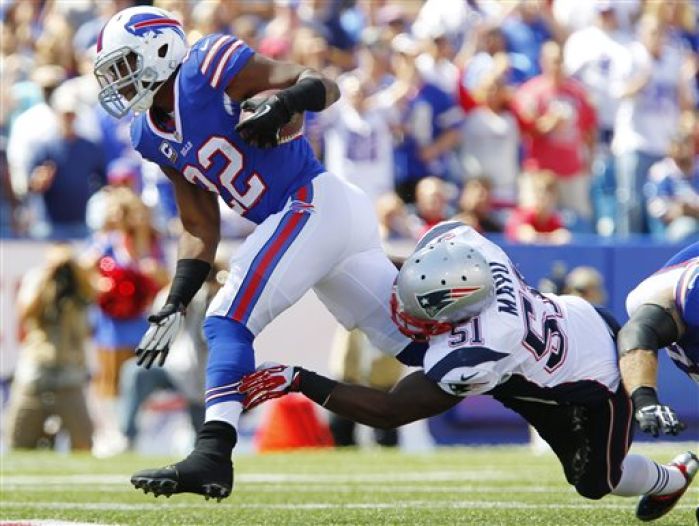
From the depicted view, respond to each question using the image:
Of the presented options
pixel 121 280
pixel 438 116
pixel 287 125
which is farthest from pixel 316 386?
pixel 438 116

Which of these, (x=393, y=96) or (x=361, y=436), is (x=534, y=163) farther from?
(x=361, y=436)

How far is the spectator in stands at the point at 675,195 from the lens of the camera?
1128 centimetres

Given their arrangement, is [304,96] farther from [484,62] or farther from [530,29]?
[530,29]

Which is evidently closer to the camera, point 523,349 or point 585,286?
point 523,349

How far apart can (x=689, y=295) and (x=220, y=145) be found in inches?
64.4

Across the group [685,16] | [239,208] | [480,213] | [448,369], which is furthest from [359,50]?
[448,369]

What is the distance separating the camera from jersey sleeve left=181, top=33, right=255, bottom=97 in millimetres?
5344

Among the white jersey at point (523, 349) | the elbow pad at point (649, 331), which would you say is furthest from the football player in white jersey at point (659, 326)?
the white jersey at point (523, 349)

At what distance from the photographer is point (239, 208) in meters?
5.56

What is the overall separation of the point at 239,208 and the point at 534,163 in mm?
6129

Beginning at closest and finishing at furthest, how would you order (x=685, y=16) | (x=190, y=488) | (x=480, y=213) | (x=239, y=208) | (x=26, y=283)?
(x=190, y=488), (x=239, y=208), (x=26, y=283), (x=480, y=213), (x=685, y=16)

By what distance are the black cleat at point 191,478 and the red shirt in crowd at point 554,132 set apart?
6820 millimetres

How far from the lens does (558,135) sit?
451 inches

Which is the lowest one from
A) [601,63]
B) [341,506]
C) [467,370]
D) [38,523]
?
[601,63]
